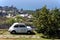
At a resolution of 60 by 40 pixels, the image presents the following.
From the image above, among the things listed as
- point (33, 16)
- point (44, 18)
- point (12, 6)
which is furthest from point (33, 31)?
point (12, 6)

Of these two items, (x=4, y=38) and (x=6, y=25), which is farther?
(x=6, y=25)

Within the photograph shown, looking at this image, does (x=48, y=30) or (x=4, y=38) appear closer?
(x=4, y=38)

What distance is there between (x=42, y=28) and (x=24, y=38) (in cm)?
284

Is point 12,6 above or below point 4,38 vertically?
above

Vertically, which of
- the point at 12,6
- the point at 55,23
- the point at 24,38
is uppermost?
the point at 12,6

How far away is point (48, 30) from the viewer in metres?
20.6

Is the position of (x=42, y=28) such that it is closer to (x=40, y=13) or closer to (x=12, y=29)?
(x=40, y=13)

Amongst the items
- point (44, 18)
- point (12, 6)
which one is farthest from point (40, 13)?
point (12, 6)

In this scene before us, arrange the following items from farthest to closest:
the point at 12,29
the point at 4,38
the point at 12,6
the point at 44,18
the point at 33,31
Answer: the point at 12,6, the point at 33,31, the point at 12,29, the point at 44,18, the point at 4,38

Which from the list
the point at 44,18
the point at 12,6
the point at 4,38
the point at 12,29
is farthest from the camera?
the point at 12,6

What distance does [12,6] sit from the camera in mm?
153625

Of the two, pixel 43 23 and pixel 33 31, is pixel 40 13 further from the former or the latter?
pixel 33 31

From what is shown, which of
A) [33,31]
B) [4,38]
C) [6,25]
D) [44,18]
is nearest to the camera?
[4,38]

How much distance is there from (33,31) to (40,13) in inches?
131
